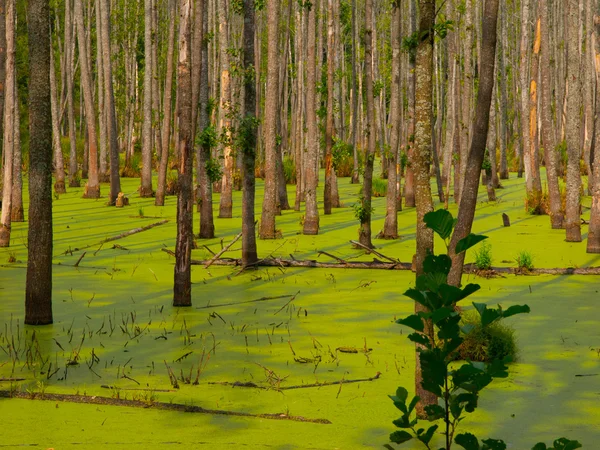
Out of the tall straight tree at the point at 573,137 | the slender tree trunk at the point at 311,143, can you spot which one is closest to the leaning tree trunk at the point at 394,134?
the slender tree trunk at the point at 311,143

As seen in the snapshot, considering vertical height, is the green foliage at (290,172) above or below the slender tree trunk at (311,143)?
below

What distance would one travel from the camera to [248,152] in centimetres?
1141

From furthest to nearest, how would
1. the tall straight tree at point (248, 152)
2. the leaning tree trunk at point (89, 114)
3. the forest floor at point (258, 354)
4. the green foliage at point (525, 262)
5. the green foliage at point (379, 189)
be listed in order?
the green foliage at point (379, 189) → the leaning tree trunk at point (89, 114) → the tall straight tree at point (248, 152) → the green foliage at point (525, 262) → the forest floor at point (258, 354)

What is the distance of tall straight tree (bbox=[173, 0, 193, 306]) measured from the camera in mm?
8609

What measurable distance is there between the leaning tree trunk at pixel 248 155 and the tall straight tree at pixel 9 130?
12.4ft

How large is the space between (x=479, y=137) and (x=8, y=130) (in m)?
9.05

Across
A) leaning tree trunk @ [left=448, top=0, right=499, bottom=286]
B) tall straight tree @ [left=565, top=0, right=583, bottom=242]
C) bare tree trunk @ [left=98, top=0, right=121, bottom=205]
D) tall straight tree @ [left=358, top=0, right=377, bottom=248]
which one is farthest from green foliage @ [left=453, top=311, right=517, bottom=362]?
bare tree trunk @ [left=98, top=0, right=121, bottom=205]

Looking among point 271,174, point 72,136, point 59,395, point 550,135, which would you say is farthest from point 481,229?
point 72,136

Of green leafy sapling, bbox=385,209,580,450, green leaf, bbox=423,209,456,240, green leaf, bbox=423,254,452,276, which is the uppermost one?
green leaf, bbox=423,209,456,240

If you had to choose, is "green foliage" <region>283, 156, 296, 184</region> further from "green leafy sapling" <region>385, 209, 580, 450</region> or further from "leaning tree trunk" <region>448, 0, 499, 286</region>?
"green leafy sapling" <region>385, 209, 580, 450</region>

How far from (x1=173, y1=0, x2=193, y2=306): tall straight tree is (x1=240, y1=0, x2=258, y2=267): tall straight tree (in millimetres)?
2391

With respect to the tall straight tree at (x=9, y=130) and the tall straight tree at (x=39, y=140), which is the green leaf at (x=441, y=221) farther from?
the tall straight tree at (x=9, y=130)

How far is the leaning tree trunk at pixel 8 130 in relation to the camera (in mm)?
13250

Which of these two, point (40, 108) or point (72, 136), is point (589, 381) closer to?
point (40, 108)
